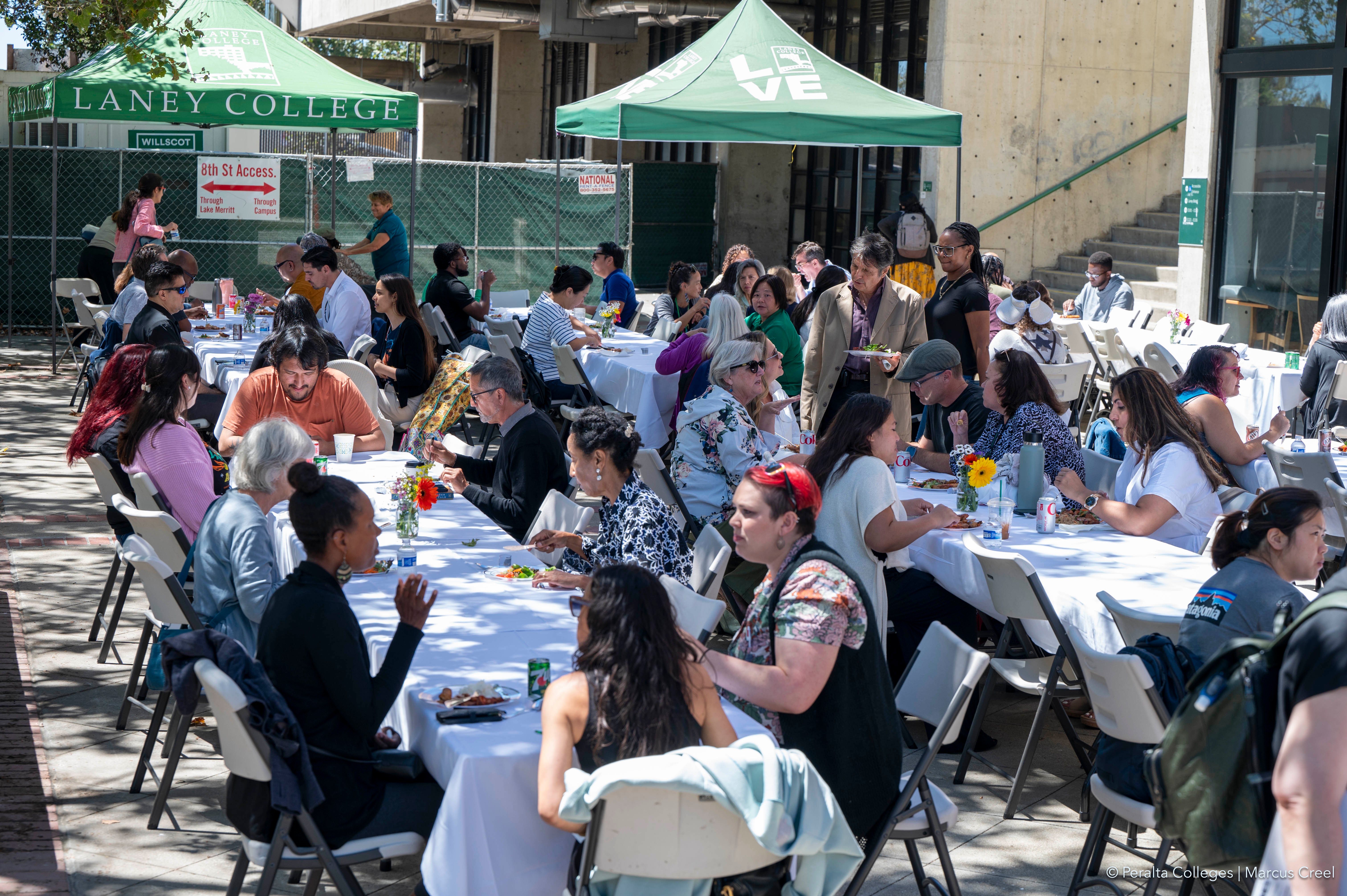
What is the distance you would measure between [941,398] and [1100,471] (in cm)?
83

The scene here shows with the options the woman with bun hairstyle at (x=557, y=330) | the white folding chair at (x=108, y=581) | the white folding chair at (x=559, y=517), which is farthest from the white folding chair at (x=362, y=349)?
the white folding chair at (x=559, y=517)

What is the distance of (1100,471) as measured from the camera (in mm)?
6254

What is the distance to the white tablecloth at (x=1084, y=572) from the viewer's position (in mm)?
4492

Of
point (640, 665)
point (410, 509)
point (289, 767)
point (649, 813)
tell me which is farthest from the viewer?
point (410, 509)

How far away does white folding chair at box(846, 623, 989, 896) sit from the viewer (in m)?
3.48

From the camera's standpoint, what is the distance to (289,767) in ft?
10.6

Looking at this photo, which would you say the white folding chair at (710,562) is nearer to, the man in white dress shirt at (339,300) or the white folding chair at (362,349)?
the white folding chair at (362,349)

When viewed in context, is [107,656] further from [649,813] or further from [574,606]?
[649,813]

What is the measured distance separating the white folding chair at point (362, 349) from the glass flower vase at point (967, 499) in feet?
16.6

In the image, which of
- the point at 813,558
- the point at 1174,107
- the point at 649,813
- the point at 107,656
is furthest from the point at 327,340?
the point at 1174,107

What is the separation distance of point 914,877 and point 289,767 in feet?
6.53

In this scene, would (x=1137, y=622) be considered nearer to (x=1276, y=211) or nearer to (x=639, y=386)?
(x=639, y=386)

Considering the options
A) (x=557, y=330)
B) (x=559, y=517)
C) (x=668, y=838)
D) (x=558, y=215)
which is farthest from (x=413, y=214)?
(x=668, y=838)

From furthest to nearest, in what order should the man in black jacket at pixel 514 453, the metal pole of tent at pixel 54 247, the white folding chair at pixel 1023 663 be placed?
the metal pole of tent at pixel 54 247
the man in black jacket at pixel 514 453
the white folding chair at pixel 1023 663
